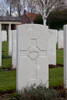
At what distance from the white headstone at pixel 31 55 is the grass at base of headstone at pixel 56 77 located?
1.20 metres

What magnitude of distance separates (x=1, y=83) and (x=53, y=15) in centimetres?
4125

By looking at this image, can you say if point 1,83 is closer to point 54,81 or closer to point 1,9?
point 54,81

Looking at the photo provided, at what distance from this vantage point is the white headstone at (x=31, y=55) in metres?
7.12

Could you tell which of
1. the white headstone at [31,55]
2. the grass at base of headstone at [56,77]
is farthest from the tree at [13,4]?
the white headstone at [31,55]

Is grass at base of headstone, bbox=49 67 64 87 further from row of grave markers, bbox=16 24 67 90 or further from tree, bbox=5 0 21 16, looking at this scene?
tree, bbox=5 0 21 16

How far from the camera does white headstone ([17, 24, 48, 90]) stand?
7125 mm

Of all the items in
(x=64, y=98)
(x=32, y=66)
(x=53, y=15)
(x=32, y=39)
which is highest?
(x=53, y=15)

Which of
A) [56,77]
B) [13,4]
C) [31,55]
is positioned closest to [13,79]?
[56,77]

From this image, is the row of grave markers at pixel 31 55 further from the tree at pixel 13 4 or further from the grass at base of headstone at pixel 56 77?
the tree at pixel 13 4

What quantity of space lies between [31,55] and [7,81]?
2055 millimetres

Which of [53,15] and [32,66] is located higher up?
[53,15]

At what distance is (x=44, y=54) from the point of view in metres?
7.36

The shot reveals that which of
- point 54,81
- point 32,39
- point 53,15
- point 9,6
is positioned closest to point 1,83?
point 54,81

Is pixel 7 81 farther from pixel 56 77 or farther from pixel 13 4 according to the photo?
pixel 13 4
